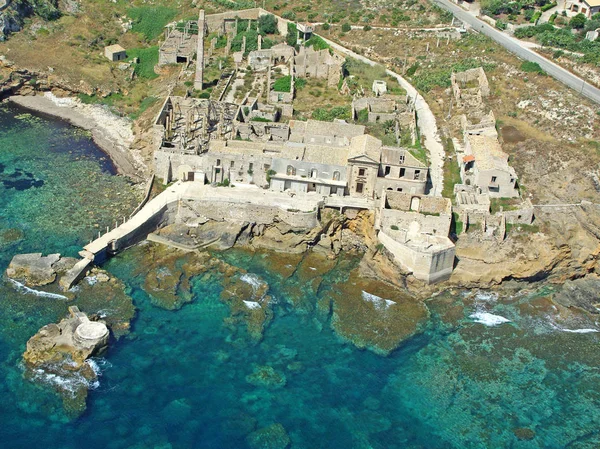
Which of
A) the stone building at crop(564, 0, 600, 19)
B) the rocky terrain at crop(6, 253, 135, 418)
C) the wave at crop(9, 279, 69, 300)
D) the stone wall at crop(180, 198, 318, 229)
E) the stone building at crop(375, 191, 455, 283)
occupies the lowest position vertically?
the wave at crop(9, 279, 69, 300)

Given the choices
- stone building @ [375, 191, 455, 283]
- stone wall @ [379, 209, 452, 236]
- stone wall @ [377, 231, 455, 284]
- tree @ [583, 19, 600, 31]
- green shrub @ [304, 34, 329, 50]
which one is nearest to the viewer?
stone wall @ [377, 231, 455, 284]

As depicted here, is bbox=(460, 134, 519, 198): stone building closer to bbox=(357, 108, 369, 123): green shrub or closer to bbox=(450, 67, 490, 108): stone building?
bbox=(357, 108, 369, 123): green shrub

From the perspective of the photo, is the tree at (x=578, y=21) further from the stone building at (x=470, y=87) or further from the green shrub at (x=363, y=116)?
the green shrub at (x=363, y=116)

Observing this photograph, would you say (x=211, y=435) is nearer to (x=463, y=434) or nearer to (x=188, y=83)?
(x=463, y=434)

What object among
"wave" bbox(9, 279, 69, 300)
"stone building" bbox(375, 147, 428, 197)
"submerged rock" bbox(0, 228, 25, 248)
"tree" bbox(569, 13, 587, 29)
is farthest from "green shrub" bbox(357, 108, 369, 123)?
"tree" bbox(569, 13, 587, 29)

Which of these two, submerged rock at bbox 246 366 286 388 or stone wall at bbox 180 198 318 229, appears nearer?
submerged rock at bbox 246 366 286 388

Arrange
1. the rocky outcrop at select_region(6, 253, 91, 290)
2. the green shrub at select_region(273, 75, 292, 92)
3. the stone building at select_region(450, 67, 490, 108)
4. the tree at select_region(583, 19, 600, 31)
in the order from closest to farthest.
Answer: the rocky outcrop at select_region(6, 253, 91, 290), the green shrub at select_region(273, 75, 292, 92), the stone building at select_region(450, 67, 490, 108), the tree at select_region(583, 19, 600, 31)
